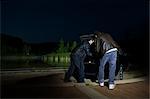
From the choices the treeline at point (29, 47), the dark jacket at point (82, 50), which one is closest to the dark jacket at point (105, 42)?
the dark jacket at point (82, 50)

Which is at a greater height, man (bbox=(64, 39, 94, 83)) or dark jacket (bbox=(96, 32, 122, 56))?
dark jacket (bbox=(96, 32, 122, 56))

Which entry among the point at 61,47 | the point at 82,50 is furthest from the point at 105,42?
the point at 61,47

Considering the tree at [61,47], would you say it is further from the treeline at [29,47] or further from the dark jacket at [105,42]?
the dark jacket at [105,42]

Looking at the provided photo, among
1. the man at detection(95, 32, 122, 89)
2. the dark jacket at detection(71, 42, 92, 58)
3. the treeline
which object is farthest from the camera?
the treeline

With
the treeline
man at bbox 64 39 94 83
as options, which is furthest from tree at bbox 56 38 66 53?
man at bbox 64 39 94 83

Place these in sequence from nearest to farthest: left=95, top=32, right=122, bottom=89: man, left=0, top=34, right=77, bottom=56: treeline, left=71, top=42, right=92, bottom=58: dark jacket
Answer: left=95, top=32, right=122, bottom=89: man
left=71, top=42, right=92, bottom=58: dark jacket
left=0, top=34, right=77, bottom=56: treeline

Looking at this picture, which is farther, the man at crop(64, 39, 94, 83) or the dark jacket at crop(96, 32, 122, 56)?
the man at crop(64, 39, 94, 83)

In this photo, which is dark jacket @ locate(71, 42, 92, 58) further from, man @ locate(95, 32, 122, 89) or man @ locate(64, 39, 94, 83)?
man @ locate(95, 32, 122, 89)

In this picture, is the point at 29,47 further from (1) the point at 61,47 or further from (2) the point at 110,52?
(2) the point at 110,52

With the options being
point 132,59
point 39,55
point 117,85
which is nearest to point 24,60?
point 39,55

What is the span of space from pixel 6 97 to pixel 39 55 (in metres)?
15.8

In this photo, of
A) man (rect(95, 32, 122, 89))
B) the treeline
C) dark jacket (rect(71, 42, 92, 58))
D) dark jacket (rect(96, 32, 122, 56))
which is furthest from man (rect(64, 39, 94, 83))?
the treeline

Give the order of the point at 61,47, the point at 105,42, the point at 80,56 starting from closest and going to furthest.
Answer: the point at 105,42 < the point at 80,56 < the point at 61,47

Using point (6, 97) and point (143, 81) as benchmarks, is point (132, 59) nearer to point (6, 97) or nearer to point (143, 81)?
point (143, 81)
